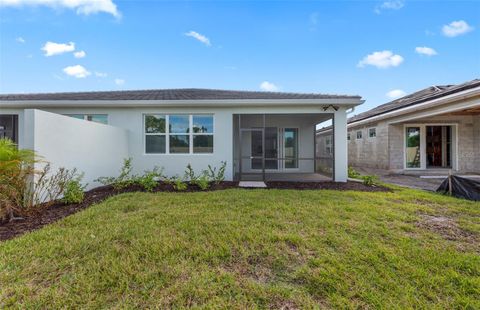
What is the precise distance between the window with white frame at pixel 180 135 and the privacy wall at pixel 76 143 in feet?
4.13

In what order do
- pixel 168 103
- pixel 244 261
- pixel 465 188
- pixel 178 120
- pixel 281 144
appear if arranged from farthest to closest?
pixel 281 144 < pixel 178 120 < pixel 168 103 < pixel 465 188 < pixel 244 261

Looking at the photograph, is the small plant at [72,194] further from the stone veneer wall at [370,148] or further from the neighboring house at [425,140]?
the stone veneer wall at [370,148]

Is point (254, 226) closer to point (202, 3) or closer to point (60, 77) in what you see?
point (202, 3)

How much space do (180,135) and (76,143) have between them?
343cm

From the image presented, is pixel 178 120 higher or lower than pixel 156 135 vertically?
higher

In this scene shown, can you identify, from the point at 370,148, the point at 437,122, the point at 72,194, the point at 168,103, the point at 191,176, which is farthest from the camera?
the point at 370,148

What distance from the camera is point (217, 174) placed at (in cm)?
853

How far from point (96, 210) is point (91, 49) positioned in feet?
32.3

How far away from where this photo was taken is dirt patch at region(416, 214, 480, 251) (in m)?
3.53

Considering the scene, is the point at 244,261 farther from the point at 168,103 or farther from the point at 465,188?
the point at 465,188

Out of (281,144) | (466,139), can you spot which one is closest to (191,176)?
(281,144)

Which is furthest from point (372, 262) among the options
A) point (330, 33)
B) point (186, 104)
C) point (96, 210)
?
point (330, 33)

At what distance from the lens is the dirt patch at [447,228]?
3525mm

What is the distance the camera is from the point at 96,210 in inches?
185
